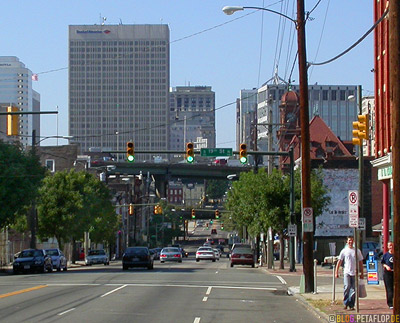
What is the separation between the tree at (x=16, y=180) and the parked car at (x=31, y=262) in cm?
240

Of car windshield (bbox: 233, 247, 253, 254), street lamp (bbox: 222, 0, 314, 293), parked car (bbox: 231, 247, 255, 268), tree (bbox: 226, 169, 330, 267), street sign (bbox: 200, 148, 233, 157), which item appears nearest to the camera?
street lamp (bbox: 222, 0, 314, 293)

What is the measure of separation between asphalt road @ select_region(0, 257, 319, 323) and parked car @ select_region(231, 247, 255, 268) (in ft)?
80.8

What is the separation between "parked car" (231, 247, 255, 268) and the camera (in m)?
57.8

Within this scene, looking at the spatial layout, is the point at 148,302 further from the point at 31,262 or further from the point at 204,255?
the point at 204,255

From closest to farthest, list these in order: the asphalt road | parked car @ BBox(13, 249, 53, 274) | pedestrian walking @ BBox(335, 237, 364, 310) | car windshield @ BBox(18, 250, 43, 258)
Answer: the asphalt road → pedestrian walking @ BBox(335, 237, 364, 310) → parked car @ BBox(13, 249, 53, 274) → car windshield @ BBox(18, 250, 43, 258)

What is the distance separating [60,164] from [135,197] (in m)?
34.3

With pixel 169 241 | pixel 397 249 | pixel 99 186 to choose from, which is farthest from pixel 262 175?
pixel 169 241

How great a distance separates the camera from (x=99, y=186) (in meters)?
73.1

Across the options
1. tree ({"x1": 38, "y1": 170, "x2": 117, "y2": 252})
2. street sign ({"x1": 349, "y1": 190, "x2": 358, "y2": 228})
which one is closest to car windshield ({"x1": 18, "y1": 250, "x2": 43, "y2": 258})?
tree ({"x1": 38, "y1": 170, "x2": 117, "y2": 252})

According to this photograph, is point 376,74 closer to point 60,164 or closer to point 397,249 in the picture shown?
point 397,249

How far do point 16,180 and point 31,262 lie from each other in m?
4.77

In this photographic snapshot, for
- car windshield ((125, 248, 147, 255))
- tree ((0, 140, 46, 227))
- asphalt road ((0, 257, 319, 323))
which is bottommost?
asphalt road ((0, 257, 319, 323))

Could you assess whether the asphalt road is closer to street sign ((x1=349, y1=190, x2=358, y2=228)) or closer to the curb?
the curb

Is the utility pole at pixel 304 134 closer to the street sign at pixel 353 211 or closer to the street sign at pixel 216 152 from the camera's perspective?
the street sign at pixel 353 211
